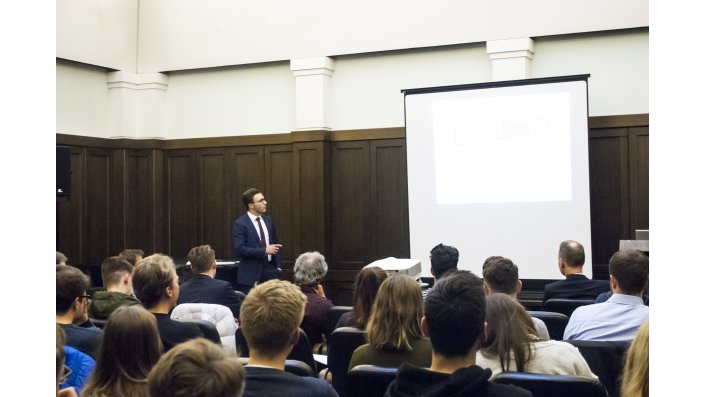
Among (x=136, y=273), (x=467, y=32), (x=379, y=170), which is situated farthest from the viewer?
(x=379, y=170)

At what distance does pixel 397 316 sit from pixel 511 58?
551cm

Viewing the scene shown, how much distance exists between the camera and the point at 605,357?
328 centimetres

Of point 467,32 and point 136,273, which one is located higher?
point 467,32

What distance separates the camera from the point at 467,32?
27.3ft

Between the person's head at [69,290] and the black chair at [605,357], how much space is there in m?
1.97

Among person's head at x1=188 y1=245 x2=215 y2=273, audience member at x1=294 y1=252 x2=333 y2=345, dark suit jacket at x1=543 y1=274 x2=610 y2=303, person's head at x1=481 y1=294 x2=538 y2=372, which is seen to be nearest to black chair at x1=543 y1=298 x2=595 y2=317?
dark suit jacket at x1=543 y1=274 x2=610 y2=303

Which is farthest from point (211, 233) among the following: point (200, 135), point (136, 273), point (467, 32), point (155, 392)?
point (155, 392)

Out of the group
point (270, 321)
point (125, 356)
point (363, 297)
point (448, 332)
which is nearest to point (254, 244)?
point (363, 297)

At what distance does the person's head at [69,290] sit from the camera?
307cm

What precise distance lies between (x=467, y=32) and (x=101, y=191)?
184 inches

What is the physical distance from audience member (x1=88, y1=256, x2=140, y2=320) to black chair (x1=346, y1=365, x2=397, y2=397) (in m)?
1.52

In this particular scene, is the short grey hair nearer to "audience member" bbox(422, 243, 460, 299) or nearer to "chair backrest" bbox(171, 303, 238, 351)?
"chair backrest" bbox(171, 303, 238, 351)
